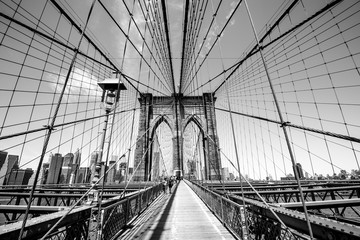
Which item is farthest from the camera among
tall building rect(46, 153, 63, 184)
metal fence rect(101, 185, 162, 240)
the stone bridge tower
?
the stone bridge tower

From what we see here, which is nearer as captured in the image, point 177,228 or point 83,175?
point 177,228

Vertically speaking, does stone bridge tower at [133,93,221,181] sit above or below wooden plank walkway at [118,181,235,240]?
above

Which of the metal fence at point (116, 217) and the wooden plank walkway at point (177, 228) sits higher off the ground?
the metal fence at point (116, 217)

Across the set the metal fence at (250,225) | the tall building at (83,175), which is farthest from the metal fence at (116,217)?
the tall building at (83,175)

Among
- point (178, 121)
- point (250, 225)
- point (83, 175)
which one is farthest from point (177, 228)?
point (83, 175)

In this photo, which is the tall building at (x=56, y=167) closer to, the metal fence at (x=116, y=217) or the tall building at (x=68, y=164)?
the tall building at (x=68, y=164)

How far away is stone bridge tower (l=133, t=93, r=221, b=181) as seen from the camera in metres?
24.3

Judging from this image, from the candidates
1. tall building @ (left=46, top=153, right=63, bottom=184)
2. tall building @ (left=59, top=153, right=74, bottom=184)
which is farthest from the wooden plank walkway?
tall building @ (left=59, top=153, right=74, bottom=184)

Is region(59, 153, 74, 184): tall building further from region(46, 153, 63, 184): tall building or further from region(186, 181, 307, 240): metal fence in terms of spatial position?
region(186, 181, 307, 240): metal fence

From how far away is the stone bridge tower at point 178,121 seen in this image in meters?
24.3

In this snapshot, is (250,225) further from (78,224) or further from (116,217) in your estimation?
(78,224)

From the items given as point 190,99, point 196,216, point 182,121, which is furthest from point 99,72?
point 190,99

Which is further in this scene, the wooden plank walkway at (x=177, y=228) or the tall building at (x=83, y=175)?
the tall building at (x=83, y=175)

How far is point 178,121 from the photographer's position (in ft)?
88.6
